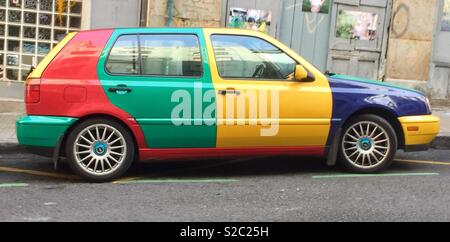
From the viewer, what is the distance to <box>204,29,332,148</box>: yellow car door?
5.84 metres

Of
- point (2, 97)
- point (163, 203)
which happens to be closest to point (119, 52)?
point (163, 203)

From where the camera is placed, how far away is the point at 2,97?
9.83 metres

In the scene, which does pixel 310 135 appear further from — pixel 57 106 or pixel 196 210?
pixel 57 106

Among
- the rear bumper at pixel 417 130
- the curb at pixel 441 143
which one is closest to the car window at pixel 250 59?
the rear bumper at pixel 417 130

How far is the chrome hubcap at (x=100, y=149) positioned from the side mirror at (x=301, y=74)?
6.10ft

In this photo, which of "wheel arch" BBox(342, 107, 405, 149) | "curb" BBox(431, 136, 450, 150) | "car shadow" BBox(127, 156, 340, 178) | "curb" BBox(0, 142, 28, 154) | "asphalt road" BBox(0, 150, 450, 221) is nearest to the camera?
"asphalt road" BBox(0, 150, 450, 221)

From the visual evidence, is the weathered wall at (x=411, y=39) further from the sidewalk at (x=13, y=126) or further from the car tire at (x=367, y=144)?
the car tire at (x=367, y=144)

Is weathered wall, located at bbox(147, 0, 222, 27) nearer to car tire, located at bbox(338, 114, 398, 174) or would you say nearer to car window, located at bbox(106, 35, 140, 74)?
car window, located at bbox(106, 35, 140, 74)

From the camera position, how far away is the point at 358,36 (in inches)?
440

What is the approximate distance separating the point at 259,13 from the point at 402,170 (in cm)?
505

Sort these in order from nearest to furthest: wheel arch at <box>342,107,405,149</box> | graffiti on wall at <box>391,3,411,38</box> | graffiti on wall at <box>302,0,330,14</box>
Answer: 1. wheel arch at <box>342,107,405,149</box>
2. graffiti on wall at <box>302,0,330,14</box>
3. graffiti on wall at <box>391,3,411,38</box>

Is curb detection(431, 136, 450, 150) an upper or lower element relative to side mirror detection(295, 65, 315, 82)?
lower

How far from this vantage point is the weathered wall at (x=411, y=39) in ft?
36.7

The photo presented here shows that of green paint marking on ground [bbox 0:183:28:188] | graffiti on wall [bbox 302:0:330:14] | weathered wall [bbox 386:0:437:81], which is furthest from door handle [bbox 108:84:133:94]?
weathered wall [bbox 386:0:437:81]
